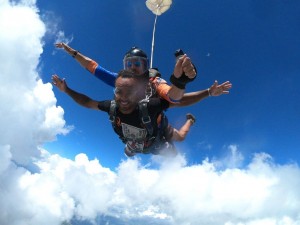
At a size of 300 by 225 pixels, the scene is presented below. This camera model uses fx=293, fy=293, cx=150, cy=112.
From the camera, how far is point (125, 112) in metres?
5.20

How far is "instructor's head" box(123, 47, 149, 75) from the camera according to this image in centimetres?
517

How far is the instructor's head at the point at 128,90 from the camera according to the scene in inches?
190

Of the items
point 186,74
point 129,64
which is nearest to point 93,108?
point 129,64

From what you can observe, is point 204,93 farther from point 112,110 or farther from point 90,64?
point 90,64

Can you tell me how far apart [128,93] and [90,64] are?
1634 mm

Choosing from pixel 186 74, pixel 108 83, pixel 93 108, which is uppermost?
pixel 108 83

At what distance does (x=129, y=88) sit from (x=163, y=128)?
5.84 feet

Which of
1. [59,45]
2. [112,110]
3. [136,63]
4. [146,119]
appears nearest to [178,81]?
[146,119]

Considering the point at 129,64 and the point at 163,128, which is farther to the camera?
the point at 163,128

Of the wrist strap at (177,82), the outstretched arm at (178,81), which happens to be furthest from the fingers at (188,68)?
the wrist strap at (177,82)

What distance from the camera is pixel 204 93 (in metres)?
4.78

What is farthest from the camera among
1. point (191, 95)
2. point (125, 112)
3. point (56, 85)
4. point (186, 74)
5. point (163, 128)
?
point (163, 128)

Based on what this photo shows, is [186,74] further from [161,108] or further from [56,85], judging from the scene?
[56,85]

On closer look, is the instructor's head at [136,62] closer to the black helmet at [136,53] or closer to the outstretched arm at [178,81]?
the black helmet at [136,53]
